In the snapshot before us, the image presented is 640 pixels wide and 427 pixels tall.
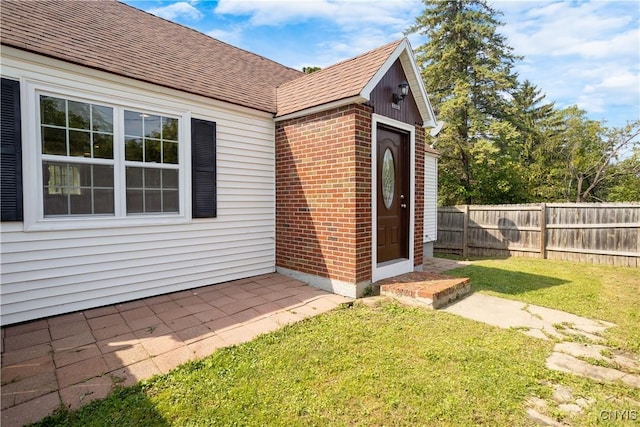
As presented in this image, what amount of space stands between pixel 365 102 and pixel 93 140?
3.93 meters

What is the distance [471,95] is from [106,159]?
17332 mm

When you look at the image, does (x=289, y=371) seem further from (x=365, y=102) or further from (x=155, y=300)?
(x=365, y=102)

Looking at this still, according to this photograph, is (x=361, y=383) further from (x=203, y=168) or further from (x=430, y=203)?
(x=430, y=203)

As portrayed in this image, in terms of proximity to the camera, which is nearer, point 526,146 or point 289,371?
point 289,371

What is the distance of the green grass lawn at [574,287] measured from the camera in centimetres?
396

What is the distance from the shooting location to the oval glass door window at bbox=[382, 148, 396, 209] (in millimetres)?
5395

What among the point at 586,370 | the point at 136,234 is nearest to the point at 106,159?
the point at 136,234

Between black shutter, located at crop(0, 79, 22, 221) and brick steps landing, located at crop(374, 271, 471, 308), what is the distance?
486cm

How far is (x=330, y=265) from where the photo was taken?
491 centimetres

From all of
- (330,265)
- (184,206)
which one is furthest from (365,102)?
(184,206)

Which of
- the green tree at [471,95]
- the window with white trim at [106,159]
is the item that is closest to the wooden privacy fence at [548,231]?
Answer: the green tree at [471,95]

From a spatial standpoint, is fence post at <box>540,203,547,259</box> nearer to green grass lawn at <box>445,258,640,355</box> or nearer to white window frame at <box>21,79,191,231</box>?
green grass lawn at <box>445,258,640,355</box>

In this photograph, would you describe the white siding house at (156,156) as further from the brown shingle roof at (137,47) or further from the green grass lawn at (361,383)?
the green grass lawn at (361,383)

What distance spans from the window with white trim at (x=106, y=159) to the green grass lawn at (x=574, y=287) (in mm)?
5719
